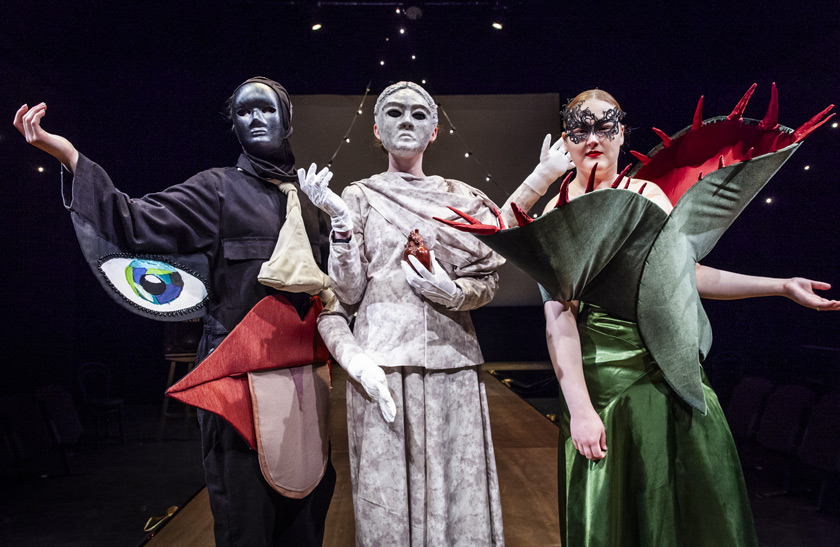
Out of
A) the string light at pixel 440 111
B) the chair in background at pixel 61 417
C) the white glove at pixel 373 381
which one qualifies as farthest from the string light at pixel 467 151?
the chair in background at pixel 61 417

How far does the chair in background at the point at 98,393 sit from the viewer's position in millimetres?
2443

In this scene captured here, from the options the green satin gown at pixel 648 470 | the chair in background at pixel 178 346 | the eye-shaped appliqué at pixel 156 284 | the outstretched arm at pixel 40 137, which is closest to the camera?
the green satin gown at pixel 648 470

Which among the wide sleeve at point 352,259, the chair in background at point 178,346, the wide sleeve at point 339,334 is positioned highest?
the wide sleeve at point 352,259

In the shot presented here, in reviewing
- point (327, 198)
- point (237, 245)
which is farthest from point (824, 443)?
point (237, 245)

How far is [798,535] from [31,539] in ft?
11.2

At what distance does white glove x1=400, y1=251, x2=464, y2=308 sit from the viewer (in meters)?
1.34

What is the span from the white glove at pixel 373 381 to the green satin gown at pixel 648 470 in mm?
472

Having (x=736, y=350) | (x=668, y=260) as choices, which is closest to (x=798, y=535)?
(x=736, y=350)

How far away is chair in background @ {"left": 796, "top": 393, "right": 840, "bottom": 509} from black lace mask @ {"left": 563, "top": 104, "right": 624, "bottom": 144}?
197 centimetres

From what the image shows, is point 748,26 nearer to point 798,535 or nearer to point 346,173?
point 346,173

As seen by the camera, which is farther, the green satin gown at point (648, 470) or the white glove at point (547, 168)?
the white glove at point (547, 168)

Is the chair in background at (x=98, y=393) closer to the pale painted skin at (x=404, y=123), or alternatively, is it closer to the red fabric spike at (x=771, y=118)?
the pale painted skin at (x=404, y=123)

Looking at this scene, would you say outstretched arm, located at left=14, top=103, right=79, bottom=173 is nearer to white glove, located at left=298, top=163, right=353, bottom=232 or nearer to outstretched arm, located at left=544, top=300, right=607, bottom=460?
white glove, located at left=298, top=163, right=353, bottom=232

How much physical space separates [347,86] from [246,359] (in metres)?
1.90
